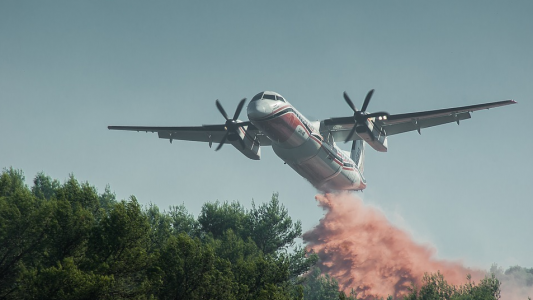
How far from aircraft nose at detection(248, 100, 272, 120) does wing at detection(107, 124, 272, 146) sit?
24.9 ft

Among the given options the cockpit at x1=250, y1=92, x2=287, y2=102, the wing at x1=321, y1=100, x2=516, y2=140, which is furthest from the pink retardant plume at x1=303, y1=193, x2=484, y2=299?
the cockpit at x1=250, y1=92, x2=287, y2=102

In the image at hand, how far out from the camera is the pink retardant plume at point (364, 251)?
6212 centimetres

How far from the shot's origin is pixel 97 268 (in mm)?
32188

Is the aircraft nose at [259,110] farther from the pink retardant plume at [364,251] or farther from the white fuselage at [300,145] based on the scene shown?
the pink retardant plume at [364,251]

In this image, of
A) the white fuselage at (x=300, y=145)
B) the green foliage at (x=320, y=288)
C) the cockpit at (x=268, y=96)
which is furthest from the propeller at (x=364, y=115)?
the green foliage at (x=320, y=288)

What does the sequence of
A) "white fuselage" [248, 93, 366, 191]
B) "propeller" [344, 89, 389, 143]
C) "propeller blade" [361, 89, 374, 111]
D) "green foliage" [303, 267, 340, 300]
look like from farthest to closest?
1. "green foliage" [303, 267, 340, 300]
2. "propeller blade" [361, 89, 374, 111]
3. "propeller" [344, 89, 389, 143]
4. "white fuselage" [248, 93, 366, 191]

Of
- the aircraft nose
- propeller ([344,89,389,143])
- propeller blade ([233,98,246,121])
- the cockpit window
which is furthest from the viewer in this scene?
propeller blade ([233,98,246,121])

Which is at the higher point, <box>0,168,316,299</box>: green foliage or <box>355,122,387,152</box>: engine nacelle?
<box>355,122,387,152</box>: engine nacelle

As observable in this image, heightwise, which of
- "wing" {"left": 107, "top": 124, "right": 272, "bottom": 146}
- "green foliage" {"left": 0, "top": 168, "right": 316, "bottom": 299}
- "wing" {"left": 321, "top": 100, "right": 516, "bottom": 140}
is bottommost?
"green foliage" {"left": 0, "top": 168, "right": 316, "bottom": 299}

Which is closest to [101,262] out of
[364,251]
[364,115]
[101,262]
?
[101,262]

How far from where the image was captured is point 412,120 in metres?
49.6

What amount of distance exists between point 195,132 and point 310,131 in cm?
1224

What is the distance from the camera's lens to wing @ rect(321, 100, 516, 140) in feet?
151

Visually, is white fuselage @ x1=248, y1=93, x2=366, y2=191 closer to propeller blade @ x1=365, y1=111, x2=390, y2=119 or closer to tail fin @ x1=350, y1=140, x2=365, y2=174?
propeller blade @ x1=365, y1=111, x2=390, y2=119
